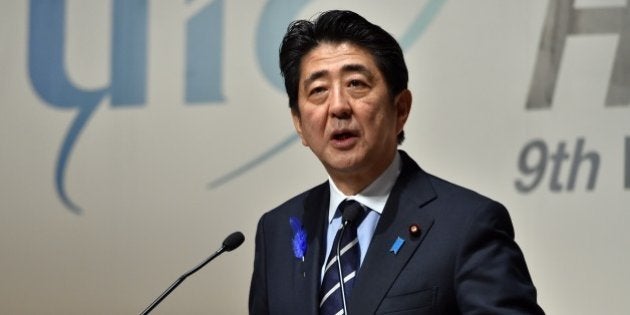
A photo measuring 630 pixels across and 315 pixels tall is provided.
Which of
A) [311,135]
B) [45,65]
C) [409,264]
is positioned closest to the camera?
[409,264]

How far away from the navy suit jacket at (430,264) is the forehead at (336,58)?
239 mm

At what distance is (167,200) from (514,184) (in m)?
1.19

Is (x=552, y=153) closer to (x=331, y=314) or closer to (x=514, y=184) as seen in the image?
(x=514, y=184)

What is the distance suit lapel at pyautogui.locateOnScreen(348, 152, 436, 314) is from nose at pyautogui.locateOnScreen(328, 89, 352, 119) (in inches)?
7.3

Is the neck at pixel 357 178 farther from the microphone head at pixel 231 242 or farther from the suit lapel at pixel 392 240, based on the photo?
the microphone head at pixel 231 242

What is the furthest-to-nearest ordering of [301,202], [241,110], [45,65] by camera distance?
[45,65] < [241,110] < [301,202]

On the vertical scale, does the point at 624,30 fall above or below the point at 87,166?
above

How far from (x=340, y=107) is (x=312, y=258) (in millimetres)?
307

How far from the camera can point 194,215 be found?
10.0 feet

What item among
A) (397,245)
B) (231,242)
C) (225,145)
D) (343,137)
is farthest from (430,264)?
(225,145)

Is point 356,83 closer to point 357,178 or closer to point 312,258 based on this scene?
point 357,178

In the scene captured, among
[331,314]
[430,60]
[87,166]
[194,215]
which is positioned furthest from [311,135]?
[87,166]

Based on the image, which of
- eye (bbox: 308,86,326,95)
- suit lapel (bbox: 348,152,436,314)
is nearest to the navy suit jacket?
suit lapel (bbox: 348,152,436,314)

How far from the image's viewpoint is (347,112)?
1739 mm
